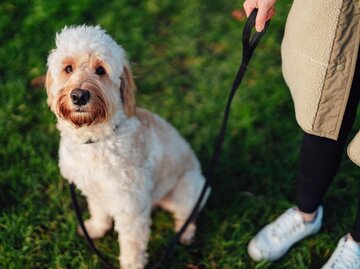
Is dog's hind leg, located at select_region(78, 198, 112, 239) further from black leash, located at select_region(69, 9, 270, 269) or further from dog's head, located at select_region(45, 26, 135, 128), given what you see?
dog's head, located at select_region(45, 26, 135, 128)

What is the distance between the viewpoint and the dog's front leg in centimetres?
292

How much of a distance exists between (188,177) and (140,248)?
1.95 ft

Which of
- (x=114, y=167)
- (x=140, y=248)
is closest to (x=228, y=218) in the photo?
(x=140, y=248)

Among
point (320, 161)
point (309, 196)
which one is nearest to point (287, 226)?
point (309, 196)

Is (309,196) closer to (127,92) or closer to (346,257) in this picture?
(346,257)

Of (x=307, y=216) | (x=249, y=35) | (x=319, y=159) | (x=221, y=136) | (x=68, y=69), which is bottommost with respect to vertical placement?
(x=307, y=216)

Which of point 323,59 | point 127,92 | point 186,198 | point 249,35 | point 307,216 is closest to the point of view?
point 323,59

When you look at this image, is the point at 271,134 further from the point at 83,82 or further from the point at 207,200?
the point at 83,82

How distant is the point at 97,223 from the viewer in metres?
3.33

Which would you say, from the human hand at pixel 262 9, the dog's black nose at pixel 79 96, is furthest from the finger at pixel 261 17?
the dog's black nose at pixel 79 96

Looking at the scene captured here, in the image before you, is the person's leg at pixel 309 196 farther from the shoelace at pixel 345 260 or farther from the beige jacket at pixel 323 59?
the beige jacket at pixel 323 59

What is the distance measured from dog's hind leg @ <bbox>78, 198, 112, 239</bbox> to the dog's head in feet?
2.96

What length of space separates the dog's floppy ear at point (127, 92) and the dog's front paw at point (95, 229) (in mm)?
1024

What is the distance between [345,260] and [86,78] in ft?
6.51
